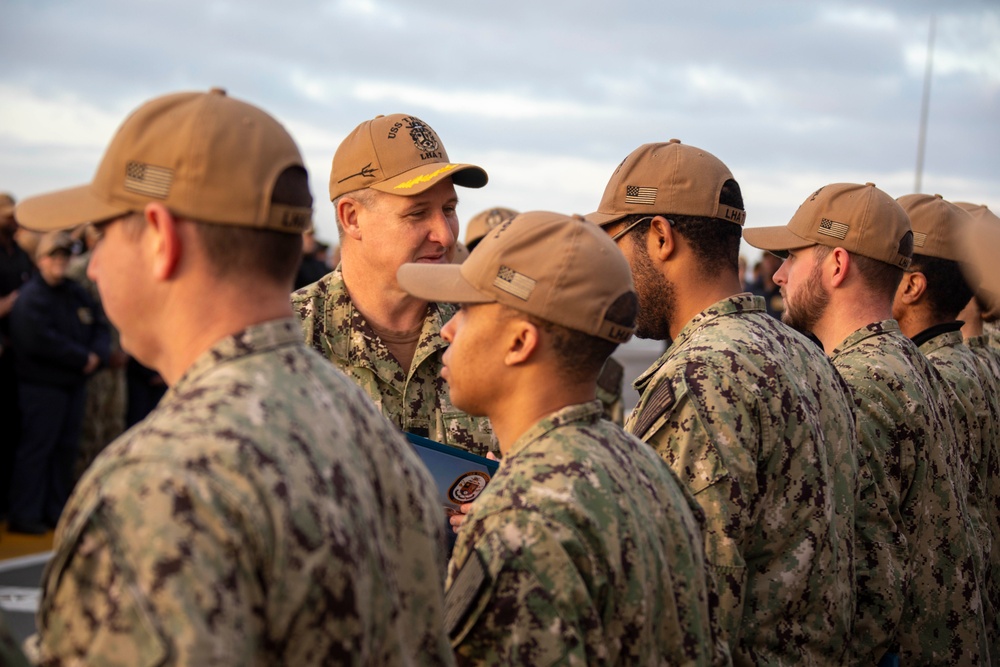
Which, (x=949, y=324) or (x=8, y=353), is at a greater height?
(x=949, y=324)

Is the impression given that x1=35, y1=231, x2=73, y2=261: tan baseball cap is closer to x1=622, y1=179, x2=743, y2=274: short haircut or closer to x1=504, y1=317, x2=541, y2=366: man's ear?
x1=622, y1=179, x2=743, y2=274: short haircut

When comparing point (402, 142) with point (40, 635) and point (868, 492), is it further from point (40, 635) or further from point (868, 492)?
point (40, 635)

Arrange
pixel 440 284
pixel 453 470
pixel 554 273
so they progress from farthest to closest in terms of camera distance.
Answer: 1. pixel 453 470
2. pixel 440 284
3. pixel 554 273

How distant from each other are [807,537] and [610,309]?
1206 mm

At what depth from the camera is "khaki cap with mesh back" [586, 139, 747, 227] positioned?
12.2 feet

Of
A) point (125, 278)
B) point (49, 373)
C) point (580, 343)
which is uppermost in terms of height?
point (125, 278)

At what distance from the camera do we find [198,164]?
72.9 inches

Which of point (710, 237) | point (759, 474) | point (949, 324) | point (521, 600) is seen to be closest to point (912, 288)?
point (949, 324)

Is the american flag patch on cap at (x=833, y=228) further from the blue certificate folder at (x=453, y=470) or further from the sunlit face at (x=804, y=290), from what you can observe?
the blue certificate folder at (x=453, y=470)

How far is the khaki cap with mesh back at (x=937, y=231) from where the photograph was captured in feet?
17.7

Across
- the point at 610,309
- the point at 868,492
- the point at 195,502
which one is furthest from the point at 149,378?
the point at 195,502

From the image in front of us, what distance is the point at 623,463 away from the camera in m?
2.50

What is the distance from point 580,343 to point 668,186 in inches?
50.1

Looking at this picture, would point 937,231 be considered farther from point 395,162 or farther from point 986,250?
point 986,250
